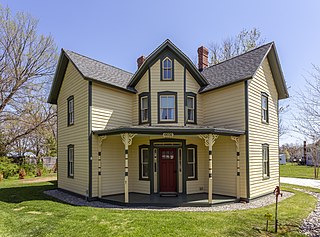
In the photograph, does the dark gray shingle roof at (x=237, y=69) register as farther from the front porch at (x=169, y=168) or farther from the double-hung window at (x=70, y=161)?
the double-hung window at (x=70, y=161)

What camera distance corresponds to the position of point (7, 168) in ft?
75.8

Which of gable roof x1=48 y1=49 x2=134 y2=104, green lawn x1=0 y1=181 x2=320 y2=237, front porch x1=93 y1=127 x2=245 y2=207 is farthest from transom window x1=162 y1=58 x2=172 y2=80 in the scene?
green lawn x1=0 y1=181 x2=320 y2=237

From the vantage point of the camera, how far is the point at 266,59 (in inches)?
578

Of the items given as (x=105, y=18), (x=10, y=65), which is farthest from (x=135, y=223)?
(x=10, y=65)

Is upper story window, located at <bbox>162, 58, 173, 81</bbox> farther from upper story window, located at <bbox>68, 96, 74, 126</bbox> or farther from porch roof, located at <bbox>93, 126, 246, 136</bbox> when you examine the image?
upper story window, located at <bbox>68, 96, 74, 126</bbox>

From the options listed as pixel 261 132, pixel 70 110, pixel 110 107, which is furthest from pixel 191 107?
pixel 70 110

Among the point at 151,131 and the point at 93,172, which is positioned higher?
Result: the point at 151,131

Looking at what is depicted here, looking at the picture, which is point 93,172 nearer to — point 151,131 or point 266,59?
point 151,131

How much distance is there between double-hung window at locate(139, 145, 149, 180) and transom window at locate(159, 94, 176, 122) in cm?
190

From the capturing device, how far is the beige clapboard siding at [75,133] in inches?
507

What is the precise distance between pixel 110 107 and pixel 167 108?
3060mm

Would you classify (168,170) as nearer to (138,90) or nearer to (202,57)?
(138,90)

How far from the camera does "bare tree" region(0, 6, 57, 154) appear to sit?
23.5 metres

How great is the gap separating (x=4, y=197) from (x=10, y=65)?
15.3 m
